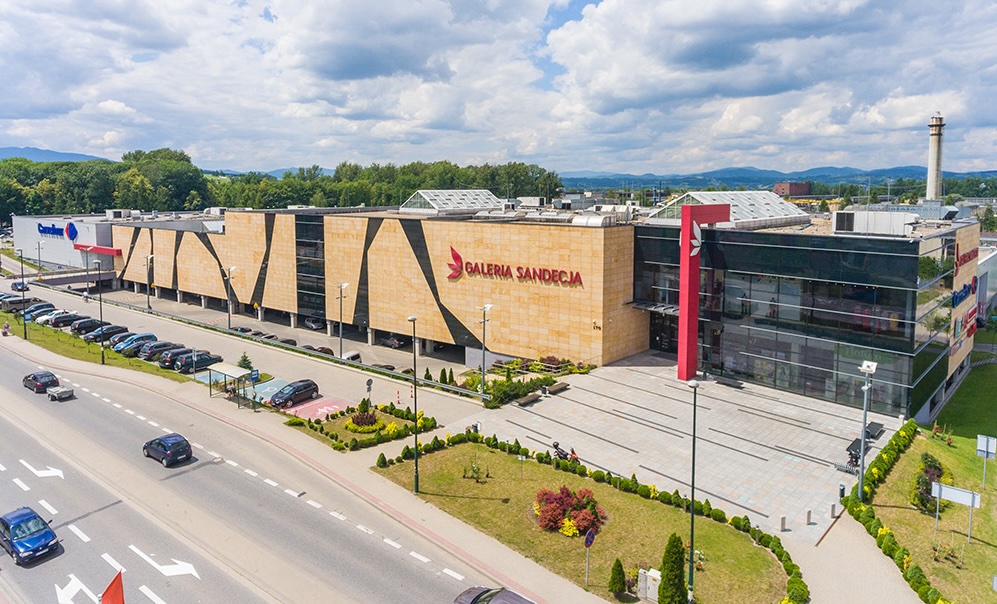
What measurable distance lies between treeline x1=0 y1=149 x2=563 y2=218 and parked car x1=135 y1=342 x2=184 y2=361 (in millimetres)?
A: 110890

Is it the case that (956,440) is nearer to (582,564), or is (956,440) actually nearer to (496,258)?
(582,564)

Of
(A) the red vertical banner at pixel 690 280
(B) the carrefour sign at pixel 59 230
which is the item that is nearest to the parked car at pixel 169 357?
(A) the red vertical banner at pixel 690 280

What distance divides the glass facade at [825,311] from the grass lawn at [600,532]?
18824 mm

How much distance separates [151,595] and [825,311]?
125ft

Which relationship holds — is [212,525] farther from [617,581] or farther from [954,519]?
[954,519]

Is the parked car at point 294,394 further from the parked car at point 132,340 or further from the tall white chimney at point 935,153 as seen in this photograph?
the tall white chimney at point 935,153

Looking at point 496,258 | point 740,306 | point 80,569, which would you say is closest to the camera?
point 80,569

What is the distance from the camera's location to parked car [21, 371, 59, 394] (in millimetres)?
45062

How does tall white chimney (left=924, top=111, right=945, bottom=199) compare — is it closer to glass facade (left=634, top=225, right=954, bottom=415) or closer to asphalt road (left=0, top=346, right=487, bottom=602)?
glass facade (left=634, top=225, right=954, bottom=415)

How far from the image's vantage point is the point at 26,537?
24.5 metres

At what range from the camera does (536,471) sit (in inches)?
1266

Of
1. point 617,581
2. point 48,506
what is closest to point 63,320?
point 48,506

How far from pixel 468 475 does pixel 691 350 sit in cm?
2042

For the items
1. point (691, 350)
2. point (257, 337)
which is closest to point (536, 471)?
point (691, 350)
